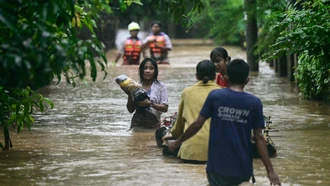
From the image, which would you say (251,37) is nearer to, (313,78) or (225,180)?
(313,78)

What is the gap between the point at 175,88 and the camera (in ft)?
67.3

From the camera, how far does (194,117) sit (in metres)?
9.60

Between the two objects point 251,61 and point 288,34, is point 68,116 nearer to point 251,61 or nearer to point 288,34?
point 288,34

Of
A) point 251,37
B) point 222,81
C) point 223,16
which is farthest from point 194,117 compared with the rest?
point 251,37

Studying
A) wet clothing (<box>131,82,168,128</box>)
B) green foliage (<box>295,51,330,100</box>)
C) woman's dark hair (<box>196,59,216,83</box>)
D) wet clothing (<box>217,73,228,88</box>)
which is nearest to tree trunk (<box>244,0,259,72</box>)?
green foliage (<box>295,51,330,100</box>)

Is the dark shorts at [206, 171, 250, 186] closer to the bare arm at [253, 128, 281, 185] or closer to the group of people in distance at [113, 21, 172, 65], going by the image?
the bare arm at [253, 128, 281, 185]

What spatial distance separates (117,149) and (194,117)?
6.75ft

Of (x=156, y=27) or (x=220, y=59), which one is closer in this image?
(x=220, y=59)

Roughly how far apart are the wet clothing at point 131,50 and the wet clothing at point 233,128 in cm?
1992

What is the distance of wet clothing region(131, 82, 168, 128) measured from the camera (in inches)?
504

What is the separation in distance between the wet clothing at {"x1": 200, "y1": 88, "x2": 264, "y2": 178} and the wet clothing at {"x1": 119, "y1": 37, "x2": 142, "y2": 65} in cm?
1992

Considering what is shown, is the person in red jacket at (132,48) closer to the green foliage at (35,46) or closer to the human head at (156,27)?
the human head at (156,27)

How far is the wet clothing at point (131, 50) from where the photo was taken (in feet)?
90.0

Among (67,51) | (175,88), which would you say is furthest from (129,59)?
(67,51)
